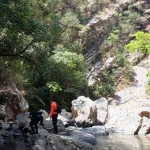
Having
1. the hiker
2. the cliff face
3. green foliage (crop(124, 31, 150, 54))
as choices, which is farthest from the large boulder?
the cliff face

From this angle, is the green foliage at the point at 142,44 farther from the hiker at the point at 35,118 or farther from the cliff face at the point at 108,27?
the cliff face at the point at 108,27

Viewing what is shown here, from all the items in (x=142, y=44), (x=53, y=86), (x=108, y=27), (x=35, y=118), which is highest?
(x=108, y=27)

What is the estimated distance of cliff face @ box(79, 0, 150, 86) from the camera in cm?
3997

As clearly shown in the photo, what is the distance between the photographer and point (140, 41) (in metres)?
13.2

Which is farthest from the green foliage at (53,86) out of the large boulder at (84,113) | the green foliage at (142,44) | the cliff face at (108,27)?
the green foliage at (142,44)

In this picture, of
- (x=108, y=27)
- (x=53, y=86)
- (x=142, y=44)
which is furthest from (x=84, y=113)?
(x=108, y=27)

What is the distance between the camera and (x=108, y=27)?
42.2 metres

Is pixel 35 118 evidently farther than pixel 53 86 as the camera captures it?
No

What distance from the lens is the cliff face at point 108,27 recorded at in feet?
131

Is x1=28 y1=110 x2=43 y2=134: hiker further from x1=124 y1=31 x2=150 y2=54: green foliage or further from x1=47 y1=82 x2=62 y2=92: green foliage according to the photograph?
x1=47 y1=82 x2=62 y2=92: green foliage

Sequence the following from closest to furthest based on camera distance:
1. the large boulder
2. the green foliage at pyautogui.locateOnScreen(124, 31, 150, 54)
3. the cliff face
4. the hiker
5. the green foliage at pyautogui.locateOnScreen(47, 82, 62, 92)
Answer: the hiker
the green foliage at pyautogui.locateOnScreen(124, 31, 150, 54)
the large boulder
the green foliage at pyautogui.locateOnScreen(47, 82, 62, 92)
the cliff face

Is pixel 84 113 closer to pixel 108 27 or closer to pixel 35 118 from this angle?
pixel 35 118

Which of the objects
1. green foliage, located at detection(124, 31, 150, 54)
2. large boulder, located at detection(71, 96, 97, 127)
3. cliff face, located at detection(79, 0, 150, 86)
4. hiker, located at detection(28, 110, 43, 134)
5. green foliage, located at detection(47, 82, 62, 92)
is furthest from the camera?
cliff face, located at detection(79, 0, 150, 86)

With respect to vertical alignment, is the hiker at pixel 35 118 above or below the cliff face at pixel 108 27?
below
